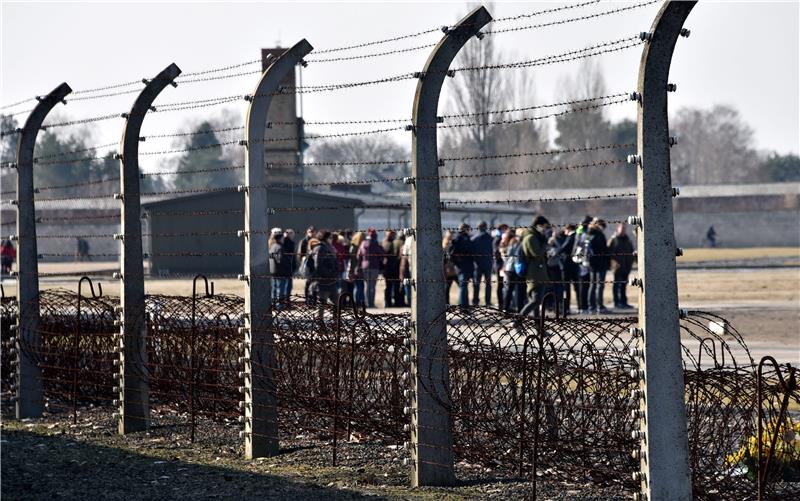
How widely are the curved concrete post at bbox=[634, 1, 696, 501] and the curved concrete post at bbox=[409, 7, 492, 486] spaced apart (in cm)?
225

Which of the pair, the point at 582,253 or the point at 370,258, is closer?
the point at 582,253

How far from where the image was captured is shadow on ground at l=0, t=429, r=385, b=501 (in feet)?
31.2

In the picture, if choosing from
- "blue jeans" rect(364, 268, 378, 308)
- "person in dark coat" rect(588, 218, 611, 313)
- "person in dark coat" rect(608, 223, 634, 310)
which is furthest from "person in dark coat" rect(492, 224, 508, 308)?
"blue jeans" rect(364, 268, 378, 308)

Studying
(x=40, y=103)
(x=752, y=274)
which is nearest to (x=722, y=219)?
(x=752, y=274)

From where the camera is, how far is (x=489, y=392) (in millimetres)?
9602

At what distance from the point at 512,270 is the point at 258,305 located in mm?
13375

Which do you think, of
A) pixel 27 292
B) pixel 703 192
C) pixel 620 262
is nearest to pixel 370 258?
pixel 620 262

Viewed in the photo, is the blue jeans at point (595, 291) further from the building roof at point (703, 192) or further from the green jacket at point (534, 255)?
the building roof at point (703, 192)

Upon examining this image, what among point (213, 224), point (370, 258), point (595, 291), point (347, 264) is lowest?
point (595, 291)

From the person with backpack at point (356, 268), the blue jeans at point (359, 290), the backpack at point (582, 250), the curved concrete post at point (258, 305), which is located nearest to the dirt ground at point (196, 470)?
the curved concrete post at point (258, 305)

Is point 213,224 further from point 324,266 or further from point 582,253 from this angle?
point 582,253

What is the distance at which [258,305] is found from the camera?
11.1 m

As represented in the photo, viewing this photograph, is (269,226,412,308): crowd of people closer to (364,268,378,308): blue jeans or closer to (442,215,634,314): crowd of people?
(364,268,378,308): blue jeans

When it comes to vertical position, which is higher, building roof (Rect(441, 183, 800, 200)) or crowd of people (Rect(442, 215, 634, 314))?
building roof (Rect(441, 183, 800, 200))
